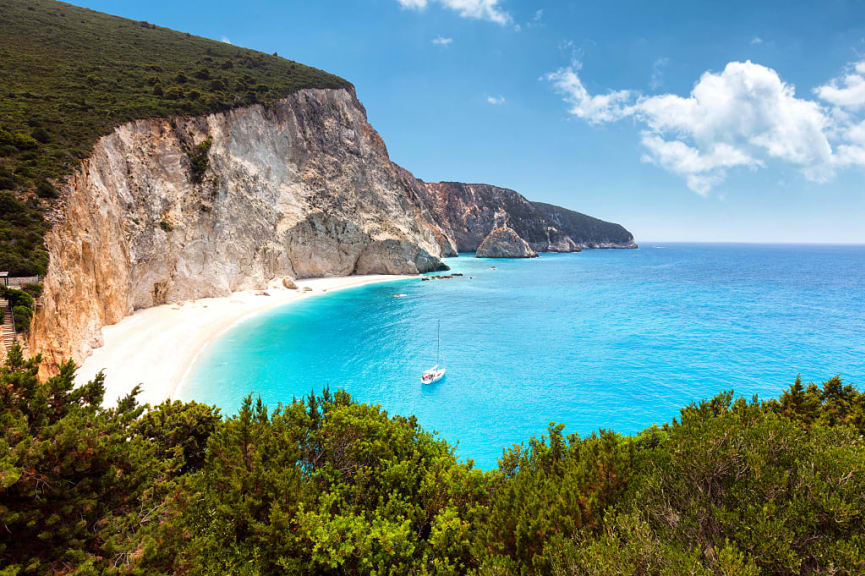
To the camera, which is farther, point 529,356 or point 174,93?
point 174,93

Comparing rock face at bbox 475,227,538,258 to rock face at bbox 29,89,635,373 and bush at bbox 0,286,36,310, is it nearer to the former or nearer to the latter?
rock face at bbox 29,89,635,373

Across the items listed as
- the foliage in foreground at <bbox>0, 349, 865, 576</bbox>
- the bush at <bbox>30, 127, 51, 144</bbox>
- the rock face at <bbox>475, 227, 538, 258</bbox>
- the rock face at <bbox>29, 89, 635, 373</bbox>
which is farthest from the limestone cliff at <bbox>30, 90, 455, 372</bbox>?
the rock face at <bbox>475, 227, 538, 258</bbox>

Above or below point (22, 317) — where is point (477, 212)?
above

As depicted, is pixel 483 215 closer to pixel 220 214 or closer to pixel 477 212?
pixel 477 212

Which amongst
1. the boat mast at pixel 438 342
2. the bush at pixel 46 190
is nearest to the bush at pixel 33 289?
the bush at pixel 46 190

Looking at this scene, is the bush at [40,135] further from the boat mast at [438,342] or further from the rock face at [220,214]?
the boat mast at [438,342]

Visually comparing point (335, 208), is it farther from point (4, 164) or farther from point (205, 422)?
point (205, 422)

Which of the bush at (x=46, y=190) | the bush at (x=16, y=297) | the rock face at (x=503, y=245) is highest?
the rock face at (x=503, y=245)

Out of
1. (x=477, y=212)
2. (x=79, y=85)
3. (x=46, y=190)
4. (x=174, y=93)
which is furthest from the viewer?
(x=477, y=212)

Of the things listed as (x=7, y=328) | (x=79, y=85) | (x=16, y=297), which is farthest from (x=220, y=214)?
(x=7, y=328)
